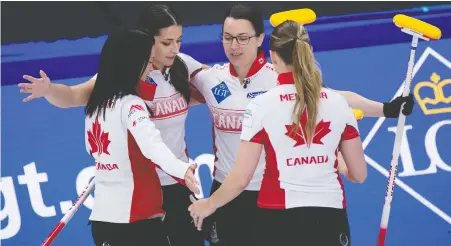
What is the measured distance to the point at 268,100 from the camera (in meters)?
3.84

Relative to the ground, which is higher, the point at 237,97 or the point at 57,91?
the point at 57,91

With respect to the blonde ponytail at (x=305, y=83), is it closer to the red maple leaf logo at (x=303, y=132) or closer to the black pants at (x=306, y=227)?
the red maple leaf logo at (x=303, y=132)

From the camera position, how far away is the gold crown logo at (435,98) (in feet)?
20.9

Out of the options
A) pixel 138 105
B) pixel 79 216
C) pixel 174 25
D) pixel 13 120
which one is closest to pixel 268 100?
pixel 138 105

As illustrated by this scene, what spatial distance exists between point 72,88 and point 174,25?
0.58 meters

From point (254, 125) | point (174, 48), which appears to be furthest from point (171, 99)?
point (254, 125)

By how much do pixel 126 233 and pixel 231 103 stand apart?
3.18ft

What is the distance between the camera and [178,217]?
465 cm

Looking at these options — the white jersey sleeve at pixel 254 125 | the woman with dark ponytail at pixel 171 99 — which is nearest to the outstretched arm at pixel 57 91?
the woman with dark ponytail at pixel 171 99

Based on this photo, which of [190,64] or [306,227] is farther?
[190,64]

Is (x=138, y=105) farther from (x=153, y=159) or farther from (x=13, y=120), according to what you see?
(x=13, y=120)

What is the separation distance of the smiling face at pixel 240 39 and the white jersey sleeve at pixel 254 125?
2.65 feet

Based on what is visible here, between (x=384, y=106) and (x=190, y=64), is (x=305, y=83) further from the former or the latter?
(x=190, y=64)

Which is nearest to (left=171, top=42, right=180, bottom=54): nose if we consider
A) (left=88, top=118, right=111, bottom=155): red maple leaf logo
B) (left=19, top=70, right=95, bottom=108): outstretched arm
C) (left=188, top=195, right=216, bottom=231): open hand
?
(left=19, top=70, right=95, bottom=108): outstretched arm
